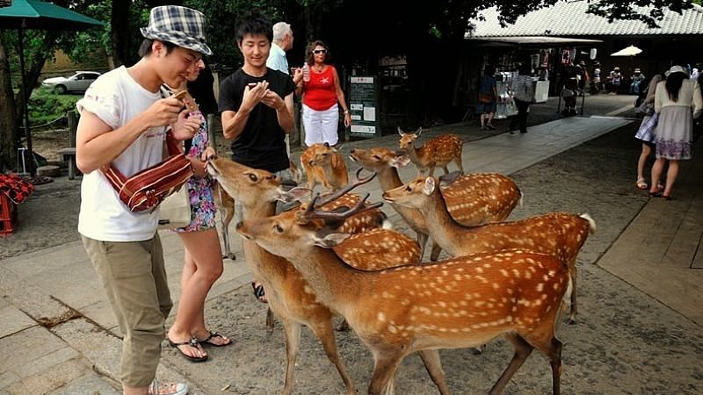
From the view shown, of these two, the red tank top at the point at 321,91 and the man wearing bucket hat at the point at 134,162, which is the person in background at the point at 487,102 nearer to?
the red tank top at the point at 321,91

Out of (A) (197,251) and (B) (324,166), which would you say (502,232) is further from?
(B) (324,166)

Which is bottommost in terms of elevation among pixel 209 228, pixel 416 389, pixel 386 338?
pixel 416 389

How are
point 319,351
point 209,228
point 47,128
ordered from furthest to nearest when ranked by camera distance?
1. point 47,128
2. point 319,351
3. point 209,228

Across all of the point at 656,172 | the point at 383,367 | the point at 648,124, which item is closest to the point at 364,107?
the point at 648,124

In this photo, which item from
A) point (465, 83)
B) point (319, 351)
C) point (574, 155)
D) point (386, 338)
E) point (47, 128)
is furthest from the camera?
point (465, 83)

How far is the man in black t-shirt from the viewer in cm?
324

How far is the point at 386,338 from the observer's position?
2404mm

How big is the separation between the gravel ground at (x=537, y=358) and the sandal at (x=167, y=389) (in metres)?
0.14

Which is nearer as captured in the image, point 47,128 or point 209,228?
point 209,228

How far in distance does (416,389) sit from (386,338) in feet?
2.29

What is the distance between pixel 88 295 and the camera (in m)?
Result: 4.00

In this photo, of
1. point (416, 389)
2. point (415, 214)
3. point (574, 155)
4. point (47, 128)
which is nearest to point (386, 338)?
point (416, 389)

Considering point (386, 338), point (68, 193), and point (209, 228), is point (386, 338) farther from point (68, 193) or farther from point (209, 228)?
point (68, 193)

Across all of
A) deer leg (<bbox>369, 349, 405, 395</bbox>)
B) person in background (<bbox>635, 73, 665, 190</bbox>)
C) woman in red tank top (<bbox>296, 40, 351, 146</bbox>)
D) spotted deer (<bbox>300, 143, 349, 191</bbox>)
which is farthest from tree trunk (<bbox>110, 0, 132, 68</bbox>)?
deer leg (<bbox>369, 349, 405, 395</bbox>)
